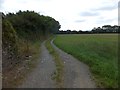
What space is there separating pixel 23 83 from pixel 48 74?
2648mm

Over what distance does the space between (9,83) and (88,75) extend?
4432 mm

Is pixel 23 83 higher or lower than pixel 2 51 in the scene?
lower

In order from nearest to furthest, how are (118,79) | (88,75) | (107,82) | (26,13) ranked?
(107,82), (118,79), (88,75), (26,13)

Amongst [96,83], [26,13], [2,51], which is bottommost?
[96,83]

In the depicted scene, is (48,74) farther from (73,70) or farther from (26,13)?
(26,13)

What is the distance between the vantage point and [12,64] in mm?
18547

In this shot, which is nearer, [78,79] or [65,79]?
[65,79]

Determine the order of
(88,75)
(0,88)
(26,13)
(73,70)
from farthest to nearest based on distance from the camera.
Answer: (26,13)
(73,70)
(88,75)
(0,88)

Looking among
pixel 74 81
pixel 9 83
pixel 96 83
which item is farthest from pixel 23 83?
pixel 96 83

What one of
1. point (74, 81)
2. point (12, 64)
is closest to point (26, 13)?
point (12, 64)

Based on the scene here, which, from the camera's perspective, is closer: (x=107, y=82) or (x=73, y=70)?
(x=107, y=82)

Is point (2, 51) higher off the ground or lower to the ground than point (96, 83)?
higher

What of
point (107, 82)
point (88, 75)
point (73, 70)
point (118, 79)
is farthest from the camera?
point (73, 70)

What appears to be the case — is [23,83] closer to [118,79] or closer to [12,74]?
[12,74]
